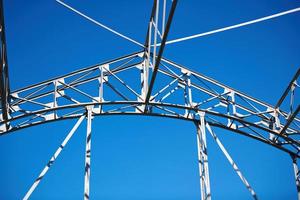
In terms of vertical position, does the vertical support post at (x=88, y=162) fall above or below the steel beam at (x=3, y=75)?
below

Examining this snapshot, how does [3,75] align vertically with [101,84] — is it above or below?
below

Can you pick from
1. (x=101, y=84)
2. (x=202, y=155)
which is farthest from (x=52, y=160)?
(x=202, y=155)

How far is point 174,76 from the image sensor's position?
11.8 meters

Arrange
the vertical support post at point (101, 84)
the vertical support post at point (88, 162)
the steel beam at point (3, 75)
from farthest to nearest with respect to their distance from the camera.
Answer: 1. the vertical support post at point (101, 84)
2. the steel beam at point (3, 75)
3. the vertical support post at point (88, 162)

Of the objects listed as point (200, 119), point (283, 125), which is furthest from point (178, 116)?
point (283, 125)

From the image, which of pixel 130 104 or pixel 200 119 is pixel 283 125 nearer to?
pixel 200 119

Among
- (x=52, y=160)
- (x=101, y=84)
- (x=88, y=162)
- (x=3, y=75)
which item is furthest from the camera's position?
(x=101, y=84)

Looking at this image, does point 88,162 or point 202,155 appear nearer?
point 88,162

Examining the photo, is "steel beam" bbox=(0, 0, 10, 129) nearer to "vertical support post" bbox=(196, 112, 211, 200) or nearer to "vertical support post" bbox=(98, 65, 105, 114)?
"vertical support post" bbox=(98, 65, 105, 114)

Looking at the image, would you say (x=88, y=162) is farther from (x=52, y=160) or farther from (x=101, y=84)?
(x=101, y=84)

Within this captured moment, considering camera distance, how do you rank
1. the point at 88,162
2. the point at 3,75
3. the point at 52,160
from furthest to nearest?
the point at 52,160 → the point at 3,75 → the point at 88,162

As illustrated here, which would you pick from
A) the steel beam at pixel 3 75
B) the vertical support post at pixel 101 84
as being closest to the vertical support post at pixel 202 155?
the vertical support post at pixel 101 84

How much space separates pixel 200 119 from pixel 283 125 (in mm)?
3412

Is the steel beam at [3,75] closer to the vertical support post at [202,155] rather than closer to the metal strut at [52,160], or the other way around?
the metal strut at [52,160]
